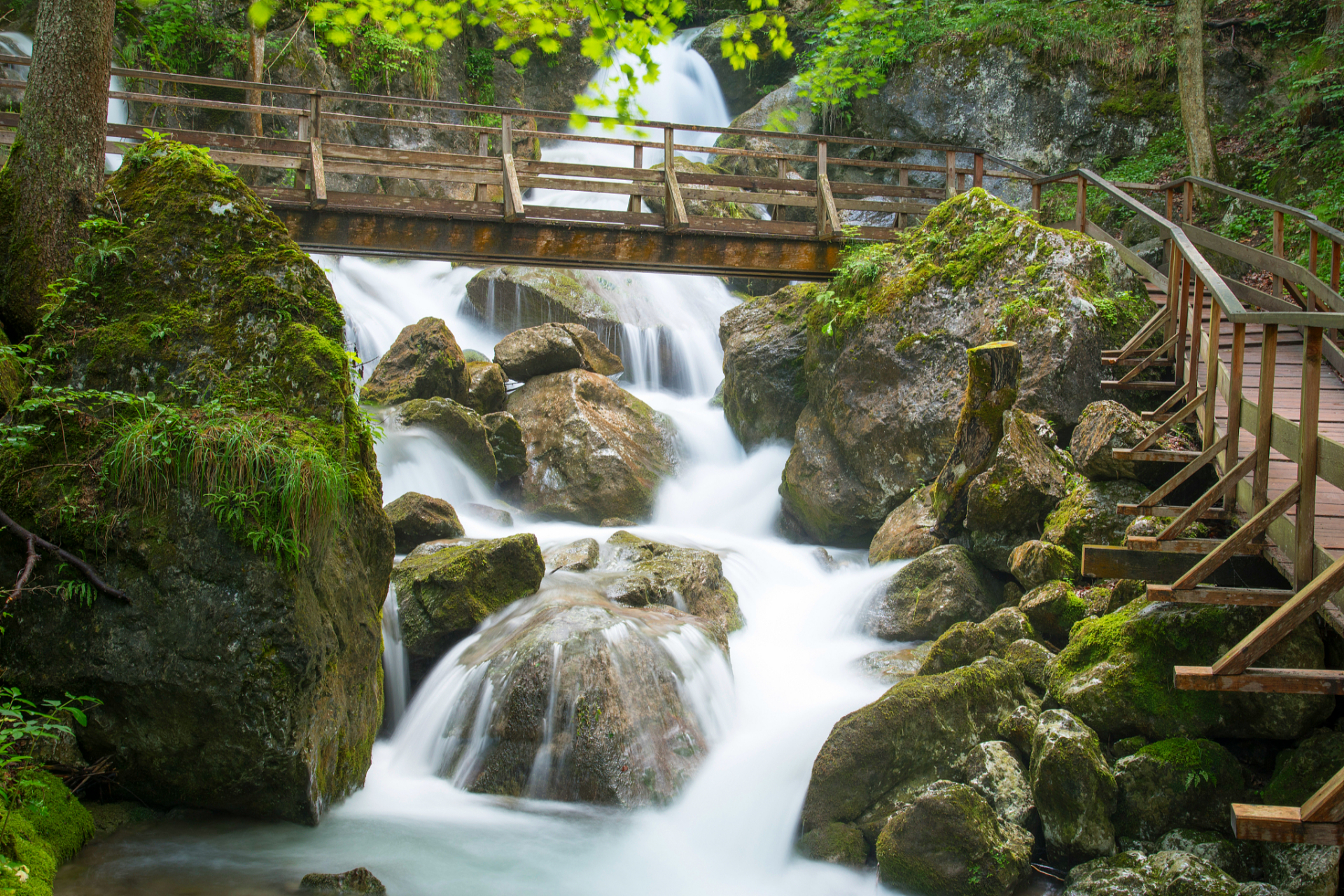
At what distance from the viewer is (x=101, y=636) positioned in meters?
4.52

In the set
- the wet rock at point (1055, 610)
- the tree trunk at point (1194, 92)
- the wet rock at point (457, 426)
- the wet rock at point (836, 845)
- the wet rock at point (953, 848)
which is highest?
the tree trunk at point (1194, 92)

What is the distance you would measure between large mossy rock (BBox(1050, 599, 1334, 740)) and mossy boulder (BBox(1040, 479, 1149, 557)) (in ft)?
3.90

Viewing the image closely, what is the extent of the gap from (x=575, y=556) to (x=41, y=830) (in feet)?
17.0

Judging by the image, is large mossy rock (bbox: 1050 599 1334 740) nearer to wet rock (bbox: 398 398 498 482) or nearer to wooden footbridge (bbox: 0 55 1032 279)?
wooden footbridge (bbox: 0 55 1032 279)

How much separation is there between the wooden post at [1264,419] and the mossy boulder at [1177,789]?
127 cm

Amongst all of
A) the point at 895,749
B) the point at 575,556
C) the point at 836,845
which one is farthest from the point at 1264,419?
the point at 575,556

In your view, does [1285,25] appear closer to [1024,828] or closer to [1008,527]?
[1008,527]

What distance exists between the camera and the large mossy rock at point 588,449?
11.9m

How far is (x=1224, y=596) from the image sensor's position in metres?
4.37

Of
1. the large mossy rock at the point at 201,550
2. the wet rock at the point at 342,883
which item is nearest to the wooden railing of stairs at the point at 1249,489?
the wet rock at the point at 342,883

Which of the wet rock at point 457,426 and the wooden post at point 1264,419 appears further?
the wet rock at point 457,426

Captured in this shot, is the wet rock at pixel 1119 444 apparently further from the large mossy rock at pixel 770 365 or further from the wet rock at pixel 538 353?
the wet rock at pixel 538 353

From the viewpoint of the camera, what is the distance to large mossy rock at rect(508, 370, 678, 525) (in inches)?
470

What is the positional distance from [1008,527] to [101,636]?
20.9 feet
